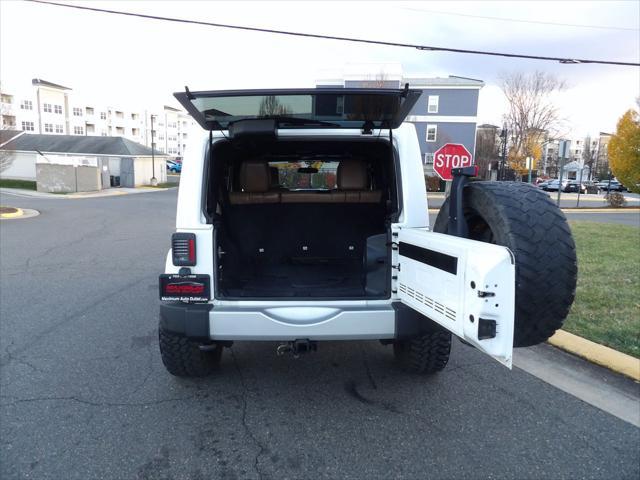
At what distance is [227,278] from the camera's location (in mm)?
3758

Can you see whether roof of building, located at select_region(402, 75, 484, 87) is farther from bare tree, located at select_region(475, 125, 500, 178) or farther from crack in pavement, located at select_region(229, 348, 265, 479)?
crack in pavement, located at select_region(229, 348, 265, 479)

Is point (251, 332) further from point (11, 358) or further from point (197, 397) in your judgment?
point (11, 358)

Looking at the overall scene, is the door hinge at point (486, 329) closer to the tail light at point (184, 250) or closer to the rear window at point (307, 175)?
the tail light at point (184, 250)

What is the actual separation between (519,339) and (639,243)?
9.24m

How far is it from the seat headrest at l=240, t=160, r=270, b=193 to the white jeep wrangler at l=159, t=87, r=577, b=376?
0.01m

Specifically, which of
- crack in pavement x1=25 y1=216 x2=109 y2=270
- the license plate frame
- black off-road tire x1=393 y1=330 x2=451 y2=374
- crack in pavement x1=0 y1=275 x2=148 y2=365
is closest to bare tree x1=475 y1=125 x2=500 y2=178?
crack in pavement x1=25 y1=216 x2=109 y2=270

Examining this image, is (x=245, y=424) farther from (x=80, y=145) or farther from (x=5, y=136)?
(x=80, y=145)

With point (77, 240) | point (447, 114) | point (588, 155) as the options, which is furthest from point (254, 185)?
point (588, 155)

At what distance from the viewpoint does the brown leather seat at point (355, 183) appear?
4.26 m

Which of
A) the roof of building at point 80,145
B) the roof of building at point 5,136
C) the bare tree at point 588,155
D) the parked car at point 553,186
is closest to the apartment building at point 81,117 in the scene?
the roof of building at point 80,145

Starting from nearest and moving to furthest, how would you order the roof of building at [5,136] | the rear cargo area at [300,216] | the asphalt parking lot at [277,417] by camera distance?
the asphalt parking lot at [277,417]
the rear cargo area at [300,216]
the roof of building at [5,136]

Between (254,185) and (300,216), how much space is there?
0.54 meters

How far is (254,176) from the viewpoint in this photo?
164 inches

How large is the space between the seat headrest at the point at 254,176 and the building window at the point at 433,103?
4165 centimetres
